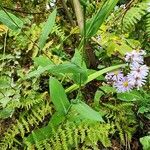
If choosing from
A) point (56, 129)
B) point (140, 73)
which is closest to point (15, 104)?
point (56, 129)

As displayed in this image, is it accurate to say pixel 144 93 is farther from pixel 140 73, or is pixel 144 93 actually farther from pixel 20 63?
pixel 20 63

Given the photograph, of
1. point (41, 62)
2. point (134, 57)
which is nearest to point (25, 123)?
point (41, 62)

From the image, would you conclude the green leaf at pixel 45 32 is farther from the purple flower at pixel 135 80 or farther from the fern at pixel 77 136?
the purple flower at pixel 135 80

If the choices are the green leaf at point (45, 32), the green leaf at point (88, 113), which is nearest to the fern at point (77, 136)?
the green leaf at point (88, 113)

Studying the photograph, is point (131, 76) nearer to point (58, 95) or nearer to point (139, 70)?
point (139, 70)

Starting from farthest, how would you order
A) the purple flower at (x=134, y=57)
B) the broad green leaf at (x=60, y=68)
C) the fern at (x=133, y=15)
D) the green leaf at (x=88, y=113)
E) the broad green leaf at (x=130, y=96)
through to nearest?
the fern at (x=133, y=15) < the purple flower at (x=134, y=57) < the broad green leaf at (x=130, y=96) < the green leaf at (x=88, y=113) < the broad green leaf at (x=60, y=68)

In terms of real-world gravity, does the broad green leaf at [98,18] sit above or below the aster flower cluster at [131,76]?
above

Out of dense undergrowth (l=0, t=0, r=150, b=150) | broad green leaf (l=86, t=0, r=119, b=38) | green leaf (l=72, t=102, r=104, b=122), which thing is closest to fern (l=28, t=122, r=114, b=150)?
dense undergrowth (l=0, t=0, r=150, b=150)
